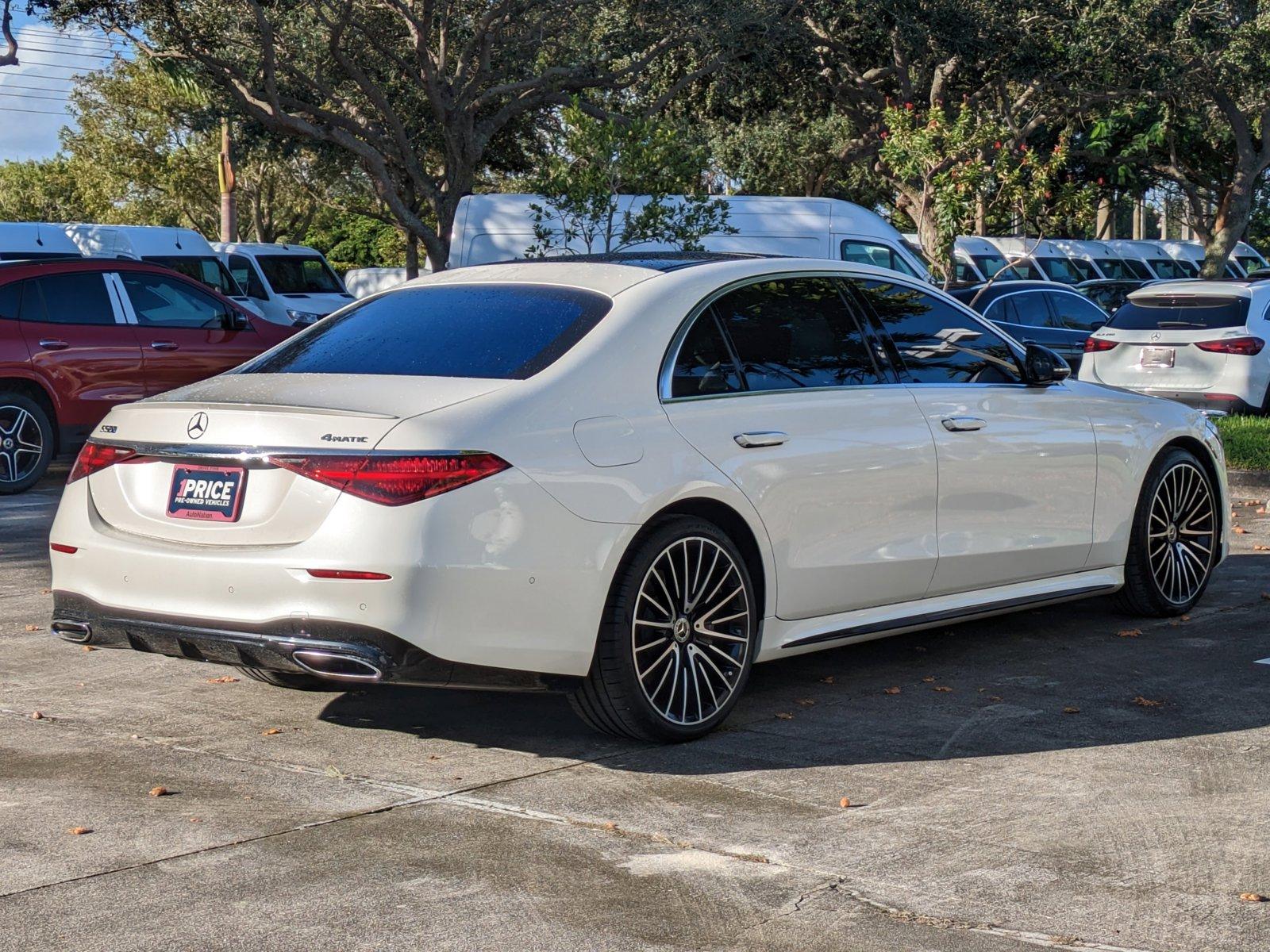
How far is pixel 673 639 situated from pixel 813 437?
0.96 metres

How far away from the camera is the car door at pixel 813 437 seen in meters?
5.85

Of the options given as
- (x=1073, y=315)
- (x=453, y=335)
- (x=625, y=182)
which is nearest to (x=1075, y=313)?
(x=1073, y=315)

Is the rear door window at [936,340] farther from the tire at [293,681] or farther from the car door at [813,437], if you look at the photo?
the tire at [293,681]

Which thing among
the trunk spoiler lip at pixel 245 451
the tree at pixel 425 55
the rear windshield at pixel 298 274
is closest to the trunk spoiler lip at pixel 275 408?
the trunk spoiler lip at pixel 245 451

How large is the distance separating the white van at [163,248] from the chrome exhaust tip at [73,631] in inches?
700

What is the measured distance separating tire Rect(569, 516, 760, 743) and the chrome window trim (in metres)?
0.45

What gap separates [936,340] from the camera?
22.6 ft

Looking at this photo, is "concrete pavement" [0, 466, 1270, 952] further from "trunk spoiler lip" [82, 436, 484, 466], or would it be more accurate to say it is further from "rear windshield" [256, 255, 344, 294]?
"rear windshield" [256, 255, 344, 294]

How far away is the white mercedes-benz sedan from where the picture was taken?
16.6ft

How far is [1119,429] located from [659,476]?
2.85 m

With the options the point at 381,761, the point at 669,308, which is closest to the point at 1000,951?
the point at 381,761

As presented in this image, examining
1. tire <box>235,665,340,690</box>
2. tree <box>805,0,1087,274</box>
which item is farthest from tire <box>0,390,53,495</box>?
tree <box>805,0,1087,274</box>

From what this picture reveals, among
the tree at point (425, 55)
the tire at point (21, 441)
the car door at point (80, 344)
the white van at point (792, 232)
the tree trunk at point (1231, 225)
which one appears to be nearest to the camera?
the tire at point (21, 441)

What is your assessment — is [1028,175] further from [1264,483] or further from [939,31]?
[939,31]
